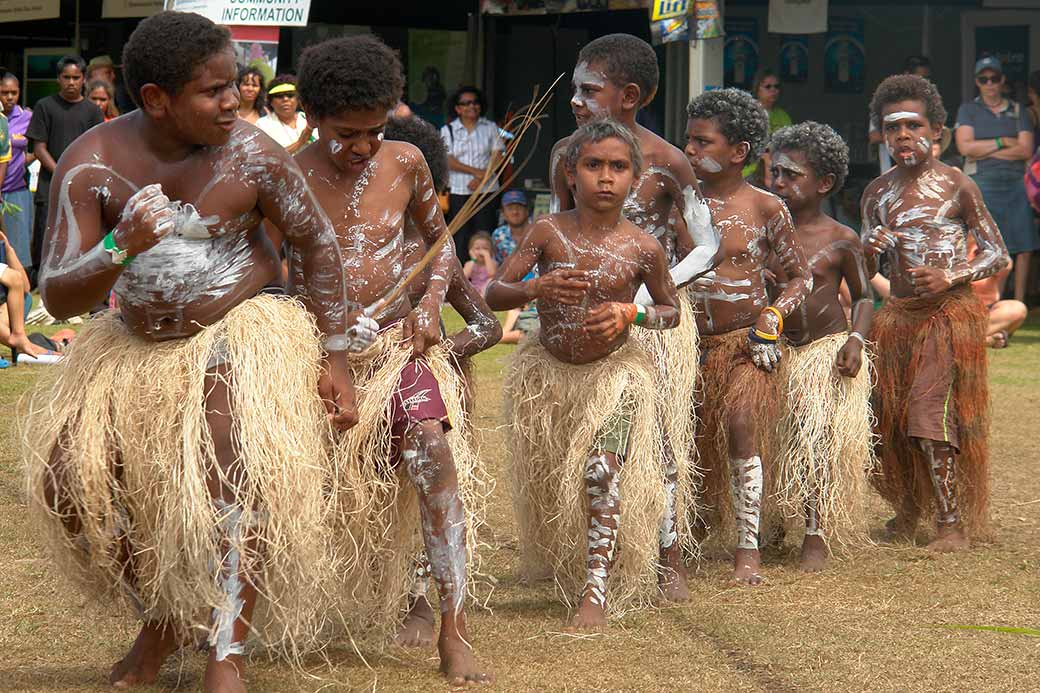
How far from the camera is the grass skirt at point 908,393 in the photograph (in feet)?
18.5

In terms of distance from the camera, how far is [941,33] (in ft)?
46.2

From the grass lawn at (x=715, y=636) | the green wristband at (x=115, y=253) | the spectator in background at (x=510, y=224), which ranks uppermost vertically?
the spectator in background at (x=510, y=224)

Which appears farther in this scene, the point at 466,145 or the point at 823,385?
the point at 466,145

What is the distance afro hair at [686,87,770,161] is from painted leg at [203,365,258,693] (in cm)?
249

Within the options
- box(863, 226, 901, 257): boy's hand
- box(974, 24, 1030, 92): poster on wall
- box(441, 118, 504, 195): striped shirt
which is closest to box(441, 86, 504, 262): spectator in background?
box(441, 118, 504, 195): striped shirt

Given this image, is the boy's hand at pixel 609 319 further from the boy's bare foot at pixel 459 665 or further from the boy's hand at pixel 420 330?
the boy's bare foot at pixel 459 665

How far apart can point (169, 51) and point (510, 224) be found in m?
8.84

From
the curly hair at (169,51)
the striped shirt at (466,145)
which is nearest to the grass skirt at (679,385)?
the curly hair at (169,51)

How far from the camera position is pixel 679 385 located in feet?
15.9

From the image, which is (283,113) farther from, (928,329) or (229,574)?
(229,574)

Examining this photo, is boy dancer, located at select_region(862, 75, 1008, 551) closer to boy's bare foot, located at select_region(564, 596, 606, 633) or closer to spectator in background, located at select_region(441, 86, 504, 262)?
boy's bare foot, located at select_region(564, 596, 606, 633)

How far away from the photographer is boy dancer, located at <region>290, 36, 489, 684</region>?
12.5 feet

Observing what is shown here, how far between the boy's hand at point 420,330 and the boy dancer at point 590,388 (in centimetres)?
51

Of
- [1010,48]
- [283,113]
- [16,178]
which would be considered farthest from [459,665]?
[1010,48]
